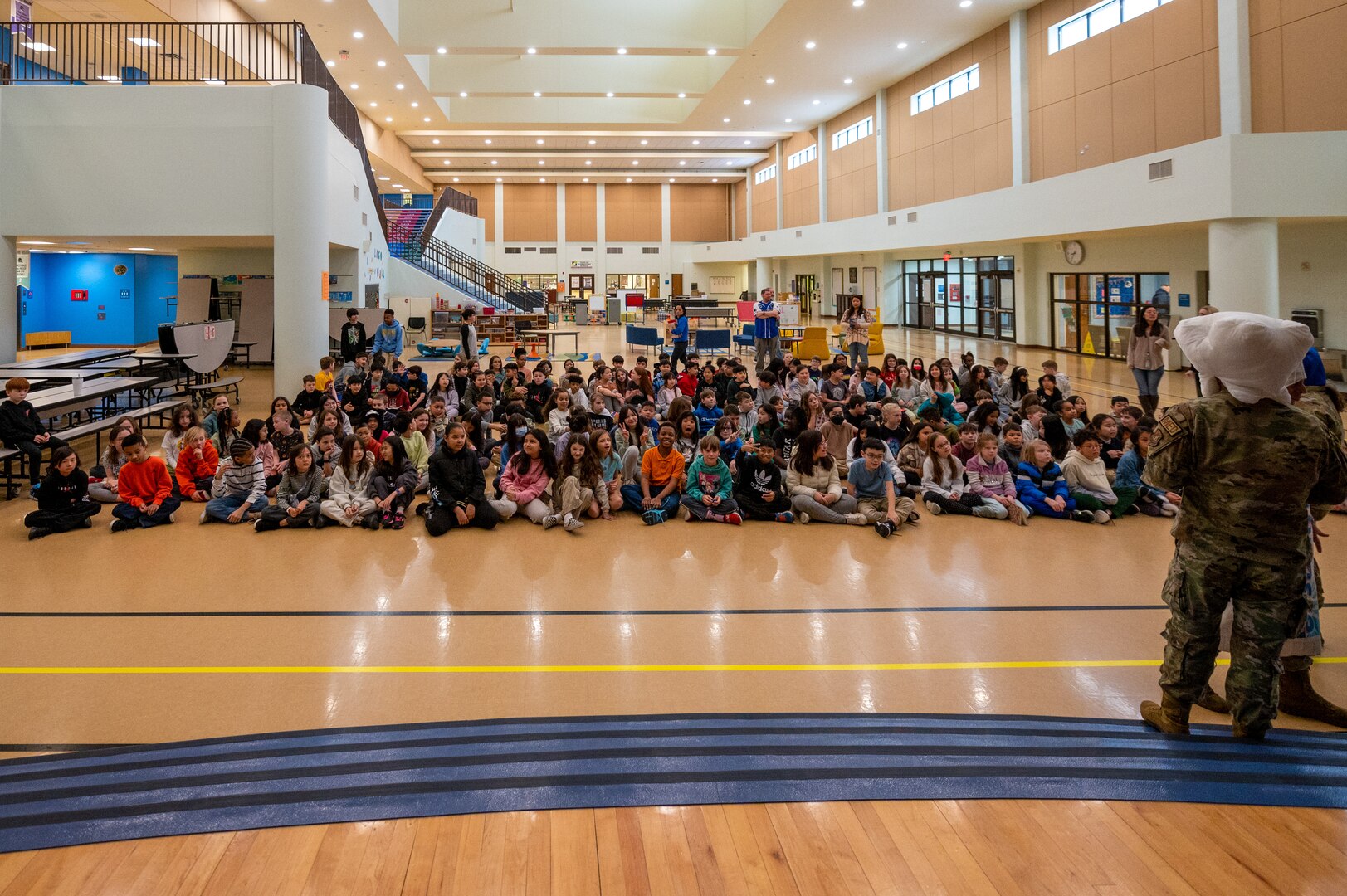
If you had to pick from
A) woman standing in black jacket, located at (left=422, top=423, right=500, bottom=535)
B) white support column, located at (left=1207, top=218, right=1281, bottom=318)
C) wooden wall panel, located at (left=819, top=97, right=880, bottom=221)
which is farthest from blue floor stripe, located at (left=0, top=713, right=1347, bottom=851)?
wooden wall panel, located at (left=819, top=97, right=880, bottom=221)

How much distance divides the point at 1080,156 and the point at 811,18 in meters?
8.04

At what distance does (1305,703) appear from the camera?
184 inches

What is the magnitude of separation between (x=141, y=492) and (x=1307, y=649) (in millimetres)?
10021

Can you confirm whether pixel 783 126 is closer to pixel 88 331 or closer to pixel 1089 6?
pixel 1089 6

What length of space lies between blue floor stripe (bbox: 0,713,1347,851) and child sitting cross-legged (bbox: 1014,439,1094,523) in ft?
16.8

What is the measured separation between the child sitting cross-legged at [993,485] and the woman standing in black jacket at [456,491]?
516cm

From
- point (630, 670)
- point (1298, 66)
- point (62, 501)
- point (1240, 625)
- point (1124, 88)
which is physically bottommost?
point (630, 670)

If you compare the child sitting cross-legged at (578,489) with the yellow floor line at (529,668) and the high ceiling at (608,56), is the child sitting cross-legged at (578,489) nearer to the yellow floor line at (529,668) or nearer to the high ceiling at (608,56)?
the yellow floor line at (529,668)

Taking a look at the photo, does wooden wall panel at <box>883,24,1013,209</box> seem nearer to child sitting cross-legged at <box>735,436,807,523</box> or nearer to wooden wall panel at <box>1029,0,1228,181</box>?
wooden wall panel at <box>1029,0,1228,181</box>

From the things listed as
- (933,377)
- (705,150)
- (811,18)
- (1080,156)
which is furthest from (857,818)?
(705,150)

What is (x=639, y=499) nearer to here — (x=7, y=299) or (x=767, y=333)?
(x=7, y=299)

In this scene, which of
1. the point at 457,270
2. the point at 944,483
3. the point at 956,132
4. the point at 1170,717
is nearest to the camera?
the point at 1170,717

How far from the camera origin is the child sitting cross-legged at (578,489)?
9.24 m

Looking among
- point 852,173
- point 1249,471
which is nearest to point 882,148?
point 852,173
